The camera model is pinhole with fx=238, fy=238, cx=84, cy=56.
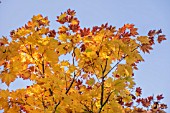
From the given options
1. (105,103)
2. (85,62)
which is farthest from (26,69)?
(105,103)

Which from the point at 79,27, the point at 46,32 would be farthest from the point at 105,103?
the point at 46,32

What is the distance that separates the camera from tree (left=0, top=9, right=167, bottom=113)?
12.3 feet

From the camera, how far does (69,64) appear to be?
428 cm

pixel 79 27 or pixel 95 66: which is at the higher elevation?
pixel 79 27

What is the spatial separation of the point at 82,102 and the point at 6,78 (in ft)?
4.20

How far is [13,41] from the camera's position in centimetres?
411

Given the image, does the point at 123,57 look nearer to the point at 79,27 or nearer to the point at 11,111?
the point at 79,27

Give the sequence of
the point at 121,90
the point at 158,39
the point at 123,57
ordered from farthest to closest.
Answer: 1. the point at 158,39
2. the point at 123,57
3. the point at 121,90

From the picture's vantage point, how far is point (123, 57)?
12.9ft

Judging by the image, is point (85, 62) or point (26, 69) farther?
point (26, 69)

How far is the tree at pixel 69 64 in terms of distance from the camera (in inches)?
148

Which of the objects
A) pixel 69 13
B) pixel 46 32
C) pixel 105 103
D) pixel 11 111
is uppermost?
pixel 69 13

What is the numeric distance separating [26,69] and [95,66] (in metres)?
1.47

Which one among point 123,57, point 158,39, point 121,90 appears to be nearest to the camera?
point 121,90
